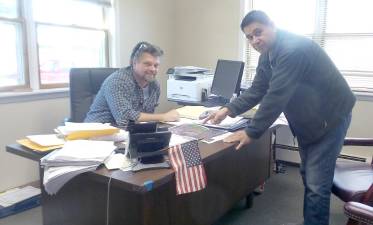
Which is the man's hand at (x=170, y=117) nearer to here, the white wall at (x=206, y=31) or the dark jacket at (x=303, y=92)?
the dark jacket at (x=303, y=92)

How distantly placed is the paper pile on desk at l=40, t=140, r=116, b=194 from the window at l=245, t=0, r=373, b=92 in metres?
2.62

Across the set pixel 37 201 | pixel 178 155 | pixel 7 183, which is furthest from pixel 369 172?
pixel 7 183

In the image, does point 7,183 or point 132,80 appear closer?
point 132,80

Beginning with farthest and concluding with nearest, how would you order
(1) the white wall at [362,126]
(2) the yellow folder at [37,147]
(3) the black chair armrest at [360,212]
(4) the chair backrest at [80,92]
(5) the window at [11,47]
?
(1) the white wall at [362,126] < (5) the window at [11,47] < (4) the chair backrest at [80,92] < (2) the yellow folder at [37,147] < (3) the black chair armrest at [360,212]

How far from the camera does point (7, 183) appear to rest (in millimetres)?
2641

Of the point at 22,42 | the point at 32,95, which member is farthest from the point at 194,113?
the point at 22,42

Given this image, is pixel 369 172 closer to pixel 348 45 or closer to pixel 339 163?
pixel 339 163

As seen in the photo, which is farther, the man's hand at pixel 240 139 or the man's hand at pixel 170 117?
the man's hand at pixel 170 117

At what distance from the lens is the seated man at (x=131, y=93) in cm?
196

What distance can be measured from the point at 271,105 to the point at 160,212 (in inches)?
27.6

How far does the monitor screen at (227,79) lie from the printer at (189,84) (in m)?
0.14

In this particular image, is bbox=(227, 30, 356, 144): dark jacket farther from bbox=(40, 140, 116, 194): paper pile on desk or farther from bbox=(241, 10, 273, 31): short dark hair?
bbox=(40, 140, 116, 194): paper pile on desk

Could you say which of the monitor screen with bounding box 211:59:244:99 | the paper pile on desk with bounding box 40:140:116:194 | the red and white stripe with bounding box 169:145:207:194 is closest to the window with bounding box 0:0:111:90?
the monitor screen with bounding box 211:59:244:99

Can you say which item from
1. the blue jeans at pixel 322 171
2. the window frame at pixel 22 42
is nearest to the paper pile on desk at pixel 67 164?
the blue jeans at pixel 322 171
